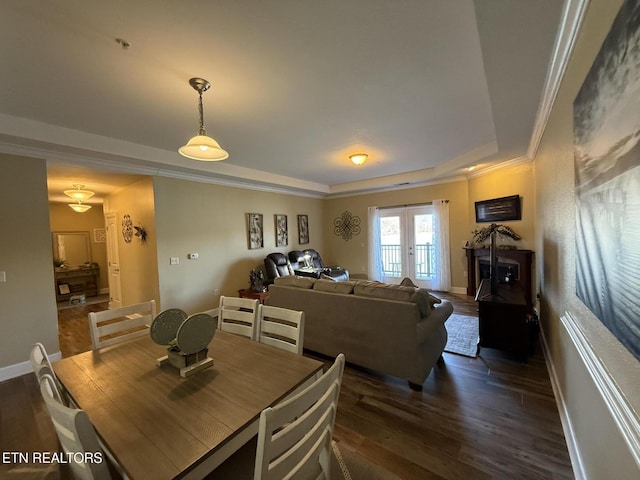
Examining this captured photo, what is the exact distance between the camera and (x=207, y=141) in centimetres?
207

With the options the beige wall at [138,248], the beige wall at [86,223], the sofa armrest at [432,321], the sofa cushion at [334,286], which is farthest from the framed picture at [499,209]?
the beige wall at [86,223]

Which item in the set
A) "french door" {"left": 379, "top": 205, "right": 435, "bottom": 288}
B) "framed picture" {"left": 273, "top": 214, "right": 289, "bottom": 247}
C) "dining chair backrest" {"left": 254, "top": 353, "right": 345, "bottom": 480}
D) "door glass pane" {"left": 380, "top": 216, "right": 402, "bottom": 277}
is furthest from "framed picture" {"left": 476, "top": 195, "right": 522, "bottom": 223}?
"dining chair backrest" {"left": 254, "top": 353, "right": 345, "bottom": 480}

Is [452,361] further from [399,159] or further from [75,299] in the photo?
[75,299]

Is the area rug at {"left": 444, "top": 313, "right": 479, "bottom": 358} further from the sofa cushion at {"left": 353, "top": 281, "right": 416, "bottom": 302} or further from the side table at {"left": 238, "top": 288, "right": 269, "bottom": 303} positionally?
the side table at {"left": 238, "top": 288, "right": 269, "bottom": 303}

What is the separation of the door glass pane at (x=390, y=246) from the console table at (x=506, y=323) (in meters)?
3.89

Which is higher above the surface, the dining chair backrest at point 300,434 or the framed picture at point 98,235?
the framed picture at point 98,235

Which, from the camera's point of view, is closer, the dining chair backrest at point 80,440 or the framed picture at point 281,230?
the dining chair backrest at point 80,440

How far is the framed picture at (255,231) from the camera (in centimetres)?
563

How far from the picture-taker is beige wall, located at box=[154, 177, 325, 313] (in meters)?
4.26

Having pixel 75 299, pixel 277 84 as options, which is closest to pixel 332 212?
pixel 277 84

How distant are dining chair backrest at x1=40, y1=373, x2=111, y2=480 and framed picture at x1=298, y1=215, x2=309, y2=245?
6151 mm

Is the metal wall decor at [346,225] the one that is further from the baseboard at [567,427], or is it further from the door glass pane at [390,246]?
the baseboard at [567,427]

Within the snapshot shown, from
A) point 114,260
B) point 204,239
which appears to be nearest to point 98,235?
point 114,260

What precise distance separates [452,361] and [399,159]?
343cm
